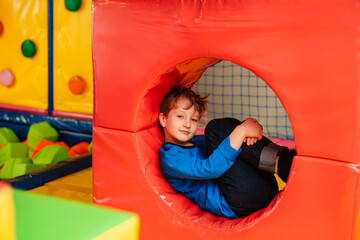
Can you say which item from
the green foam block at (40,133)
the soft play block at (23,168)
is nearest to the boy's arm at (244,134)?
the soft play block at (23,168)

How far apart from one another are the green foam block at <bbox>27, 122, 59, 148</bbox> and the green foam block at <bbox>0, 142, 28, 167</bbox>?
0.10 metres

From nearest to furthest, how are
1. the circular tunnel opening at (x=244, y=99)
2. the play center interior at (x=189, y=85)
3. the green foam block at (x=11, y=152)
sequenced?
the play center interior at (x=189, y=85) → the green foam block at (x=11, y=152) → the circular tunnel opening at (x=244, y=99)

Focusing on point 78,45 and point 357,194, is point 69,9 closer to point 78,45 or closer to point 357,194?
point 78,45

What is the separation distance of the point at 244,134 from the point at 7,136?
2300 millimetres

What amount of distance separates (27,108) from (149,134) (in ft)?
6.74

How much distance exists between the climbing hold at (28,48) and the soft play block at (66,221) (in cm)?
274

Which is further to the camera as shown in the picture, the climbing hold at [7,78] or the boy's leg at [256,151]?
the climbing hold at [7,78]

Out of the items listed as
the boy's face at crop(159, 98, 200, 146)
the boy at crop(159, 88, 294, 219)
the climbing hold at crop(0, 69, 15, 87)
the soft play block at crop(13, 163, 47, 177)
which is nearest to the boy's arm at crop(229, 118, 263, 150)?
the boy at crop(159, 88, 294, 219)

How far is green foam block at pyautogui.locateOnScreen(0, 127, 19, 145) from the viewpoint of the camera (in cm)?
307

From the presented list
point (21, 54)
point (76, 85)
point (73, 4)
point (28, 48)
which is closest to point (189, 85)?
point (76, 85)

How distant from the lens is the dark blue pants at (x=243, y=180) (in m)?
1.41

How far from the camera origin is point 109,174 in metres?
1.52

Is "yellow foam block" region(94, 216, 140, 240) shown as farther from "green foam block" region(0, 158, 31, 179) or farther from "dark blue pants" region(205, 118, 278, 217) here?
"green foam block" region(0, 158, 31, 179)

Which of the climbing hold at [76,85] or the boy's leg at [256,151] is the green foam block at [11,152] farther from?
the boy's leg at [256,151]
